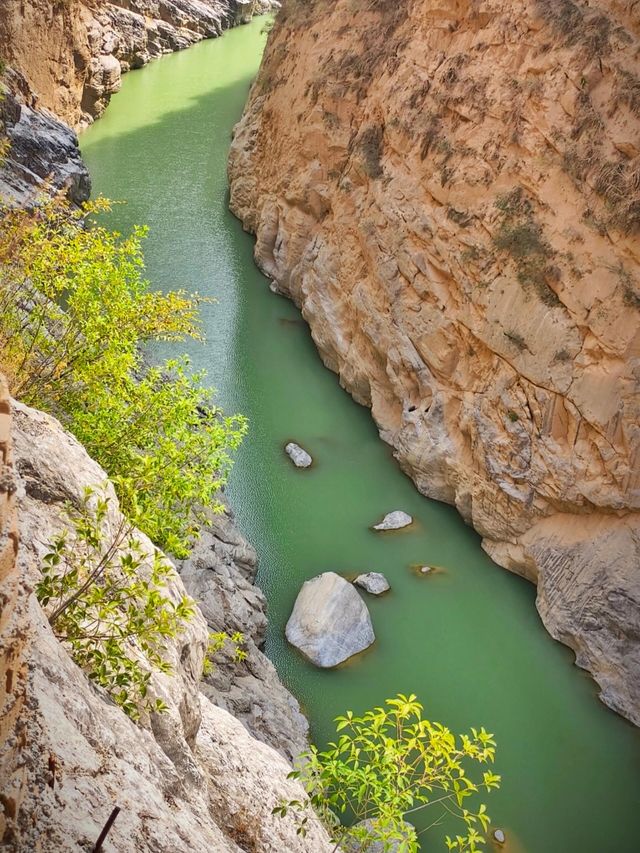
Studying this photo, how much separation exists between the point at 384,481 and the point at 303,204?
862cm

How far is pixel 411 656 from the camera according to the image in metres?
11.6

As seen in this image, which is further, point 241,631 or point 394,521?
point 394,521

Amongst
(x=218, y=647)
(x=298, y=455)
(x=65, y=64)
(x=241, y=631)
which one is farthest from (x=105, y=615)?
(x=65, y=64)

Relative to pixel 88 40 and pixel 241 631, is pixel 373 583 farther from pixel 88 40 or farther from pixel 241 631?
pixel 88 40

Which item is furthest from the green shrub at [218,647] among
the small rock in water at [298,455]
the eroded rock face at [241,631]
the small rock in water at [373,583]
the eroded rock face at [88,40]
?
the eroded rock face at [88,40]

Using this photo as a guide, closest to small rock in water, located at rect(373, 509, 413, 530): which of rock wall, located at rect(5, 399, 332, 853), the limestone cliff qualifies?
rock wall, located at rect(5, 399, 332, 853)

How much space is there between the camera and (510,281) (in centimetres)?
1312

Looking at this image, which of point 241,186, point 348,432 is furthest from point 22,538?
point 241,186

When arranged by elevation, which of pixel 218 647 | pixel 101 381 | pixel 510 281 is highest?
pixel 510 281

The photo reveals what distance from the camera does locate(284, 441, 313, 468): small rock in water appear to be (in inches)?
580

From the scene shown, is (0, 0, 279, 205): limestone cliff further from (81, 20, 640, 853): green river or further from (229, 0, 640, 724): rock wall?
(229, 0, 640, 724): rock wall

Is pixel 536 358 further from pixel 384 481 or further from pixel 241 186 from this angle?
pixel 241 186

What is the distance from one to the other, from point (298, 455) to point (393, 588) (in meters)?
3.49

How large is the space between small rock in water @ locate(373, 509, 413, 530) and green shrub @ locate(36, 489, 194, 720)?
854 centimetres
